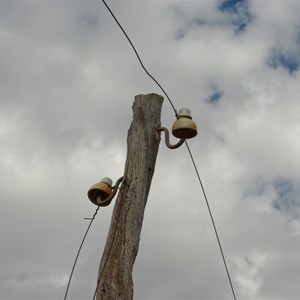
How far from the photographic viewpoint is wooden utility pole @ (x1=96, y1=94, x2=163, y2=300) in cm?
392

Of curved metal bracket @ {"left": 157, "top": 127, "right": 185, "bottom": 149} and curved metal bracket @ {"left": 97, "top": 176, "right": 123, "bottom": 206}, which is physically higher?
curved metal bracket @ {"left": 157, "top": 127, "right": 185, "bottom": 149}

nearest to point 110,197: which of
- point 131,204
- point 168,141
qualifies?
point 131,204

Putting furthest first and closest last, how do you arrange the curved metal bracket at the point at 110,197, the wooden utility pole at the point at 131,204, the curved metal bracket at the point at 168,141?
1. the curved metal bracket at the point at 168,141
2. the curved metal bracket at the point at 110,197
3. the wooden utility pole at the point at 131,204

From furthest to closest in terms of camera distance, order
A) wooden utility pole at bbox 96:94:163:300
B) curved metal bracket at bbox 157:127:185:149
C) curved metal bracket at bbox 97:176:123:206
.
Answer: curved metal bracket at bbox 157:127:185:149, curved metal bracket at bbox 97:176:123:206, wooden utility pole at bbox 96:94:163:300

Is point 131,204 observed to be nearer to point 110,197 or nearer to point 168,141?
point 110,197

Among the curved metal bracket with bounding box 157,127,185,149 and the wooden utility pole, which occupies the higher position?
the curved metal bracket with bounding box 157,127,185,149

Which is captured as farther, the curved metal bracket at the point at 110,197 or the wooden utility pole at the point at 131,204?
the curved metal bracket at the point at 110,197

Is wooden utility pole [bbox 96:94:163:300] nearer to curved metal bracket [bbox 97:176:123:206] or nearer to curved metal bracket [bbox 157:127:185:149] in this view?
curved metal bracket [bbox 157:127:185:149]

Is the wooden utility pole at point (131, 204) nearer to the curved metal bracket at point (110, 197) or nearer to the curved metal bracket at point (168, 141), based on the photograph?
the curved metal bracket at point (168, 141)

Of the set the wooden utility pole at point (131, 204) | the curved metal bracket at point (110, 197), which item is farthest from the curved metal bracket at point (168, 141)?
the curved metal bracket at point (110, 197)

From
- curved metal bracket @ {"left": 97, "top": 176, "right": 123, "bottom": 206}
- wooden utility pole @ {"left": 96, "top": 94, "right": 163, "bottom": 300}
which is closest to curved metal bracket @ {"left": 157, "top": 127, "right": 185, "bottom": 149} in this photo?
wooden utility pole @ {"left": 96, "top": 94, "right": 163, "bottom": 300}

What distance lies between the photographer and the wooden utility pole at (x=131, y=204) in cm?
392

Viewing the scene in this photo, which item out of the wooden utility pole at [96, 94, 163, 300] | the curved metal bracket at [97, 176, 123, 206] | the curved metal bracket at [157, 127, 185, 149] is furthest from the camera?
the curved metal bracket at [157, 127, 185, 149]

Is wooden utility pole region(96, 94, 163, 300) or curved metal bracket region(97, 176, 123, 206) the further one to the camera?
curved metal bracket region(97, 176, 123, 206)
